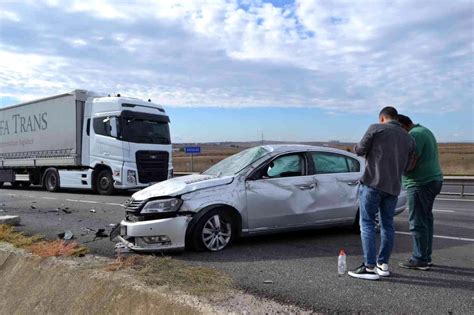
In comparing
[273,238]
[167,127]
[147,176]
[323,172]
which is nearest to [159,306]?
[273,238]

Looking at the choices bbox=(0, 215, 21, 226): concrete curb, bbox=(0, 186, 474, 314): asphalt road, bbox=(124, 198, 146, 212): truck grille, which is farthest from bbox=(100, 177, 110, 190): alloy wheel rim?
bbox=(124, 198, 146, 212): truck grille

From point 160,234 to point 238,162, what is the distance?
1.78 m

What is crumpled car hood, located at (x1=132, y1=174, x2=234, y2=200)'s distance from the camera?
6195mm

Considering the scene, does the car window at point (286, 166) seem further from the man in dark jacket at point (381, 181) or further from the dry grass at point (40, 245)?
the dry grass at point (40, 245)

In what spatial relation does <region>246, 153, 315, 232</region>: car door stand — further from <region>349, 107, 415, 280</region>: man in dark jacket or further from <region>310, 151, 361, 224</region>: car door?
<region>349, 107, 415, 280</region>: man in dark jacket

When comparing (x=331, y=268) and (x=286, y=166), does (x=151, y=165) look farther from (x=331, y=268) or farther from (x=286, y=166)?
(x=331, y=268)

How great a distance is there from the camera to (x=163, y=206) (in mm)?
6070

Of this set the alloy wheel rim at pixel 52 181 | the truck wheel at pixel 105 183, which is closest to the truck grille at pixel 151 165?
the truck wheel at pixel 105 183

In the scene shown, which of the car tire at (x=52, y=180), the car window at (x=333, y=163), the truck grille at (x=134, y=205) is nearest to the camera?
the truck grille at (x=134, y=205)

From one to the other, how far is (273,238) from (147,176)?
9.26 m

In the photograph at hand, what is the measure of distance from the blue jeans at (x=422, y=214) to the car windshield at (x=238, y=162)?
2.40 meters

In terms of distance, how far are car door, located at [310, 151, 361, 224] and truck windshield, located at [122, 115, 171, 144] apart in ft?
30.4

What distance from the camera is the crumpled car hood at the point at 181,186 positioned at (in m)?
6.20

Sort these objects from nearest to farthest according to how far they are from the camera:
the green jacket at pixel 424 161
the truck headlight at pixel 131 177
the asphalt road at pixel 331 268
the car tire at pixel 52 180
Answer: the asphalt road at pixel 331 268 → the green jacket at pixel 424 161 → the truck headlight at pixel 131 177 → the car tire at pixel 52 180
